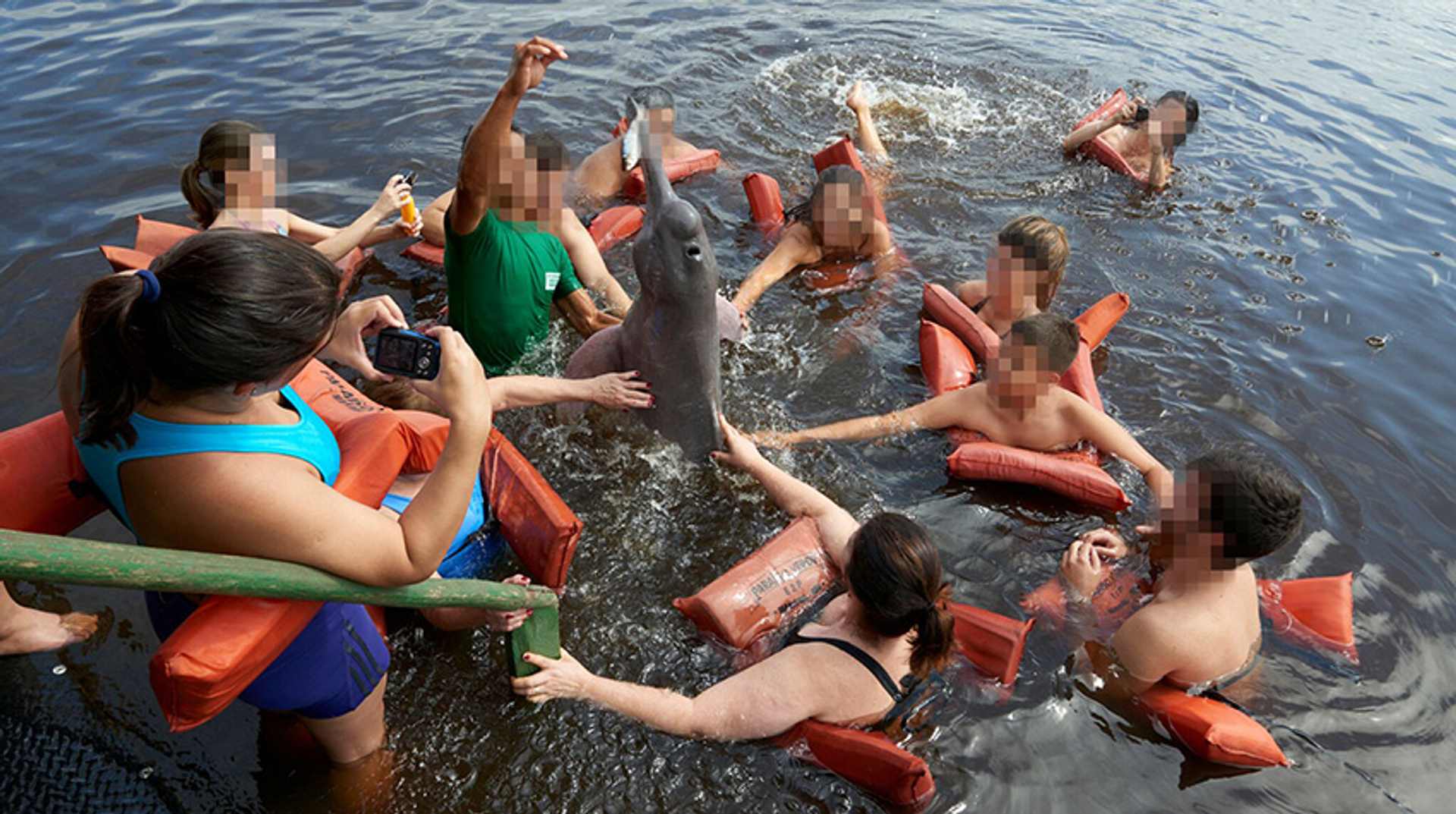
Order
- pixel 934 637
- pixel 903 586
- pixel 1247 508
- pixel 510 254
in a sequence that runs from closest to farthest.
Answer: pixel 903 586 → pixel 934 637 → pixel 1247 508 → pixel 510 254

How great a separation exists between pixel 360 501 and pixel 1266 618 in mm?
4185

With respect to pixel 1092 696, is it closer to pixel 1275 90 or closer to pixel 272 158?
pixel 272 158

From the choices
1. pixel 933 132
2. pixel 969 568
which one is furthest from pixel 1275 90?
pixel 969 568

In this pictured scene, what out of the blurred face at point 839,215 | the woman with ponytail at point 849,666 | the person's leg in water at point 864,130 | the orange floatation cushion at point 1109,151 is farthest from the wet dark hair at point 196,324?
the orange floatation cushion at point 1109,151

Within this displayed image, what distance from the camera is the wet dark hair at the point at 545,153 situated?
468cm

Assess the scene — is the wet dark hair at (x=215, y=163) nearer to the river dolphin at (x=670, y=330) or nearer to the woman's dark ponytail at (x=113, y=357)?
the river dolphin at (x=670, y=330)

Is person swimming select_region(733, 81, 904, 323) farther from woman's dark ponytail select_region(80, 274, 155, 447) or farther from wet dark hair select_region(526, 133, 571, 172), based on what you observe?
woman's dark ponytail select_region(80, 274, 155, 447)

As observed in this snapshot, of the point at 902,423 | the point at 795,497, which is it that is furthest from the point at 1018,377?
the point at 795,497

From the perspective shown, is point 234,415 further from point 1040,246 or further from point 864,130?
point 864,130

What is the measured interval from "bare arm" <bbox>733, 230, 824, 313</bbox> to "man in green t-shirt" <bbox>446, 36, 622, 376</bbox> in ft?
4.96

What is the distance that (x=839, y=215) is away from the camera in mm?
6859

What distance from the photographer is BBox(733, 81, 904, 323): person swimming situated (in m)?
6.80

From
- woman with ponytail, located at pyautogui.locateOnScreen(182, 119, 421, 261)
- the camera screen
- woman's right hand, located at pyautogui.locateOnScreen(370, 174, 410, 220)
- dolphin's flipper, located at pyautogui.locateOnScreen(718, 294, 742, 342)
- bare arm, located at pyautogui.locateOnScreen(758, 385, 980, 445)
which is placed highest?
the camera screen

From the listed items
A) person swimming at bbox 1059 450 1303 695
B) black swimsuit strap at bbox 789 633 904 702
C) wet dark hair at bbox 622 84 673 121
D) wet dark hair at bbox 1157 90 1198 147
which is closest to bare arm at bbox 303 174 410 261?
wet dark hair at bbox 622 84 673 121
